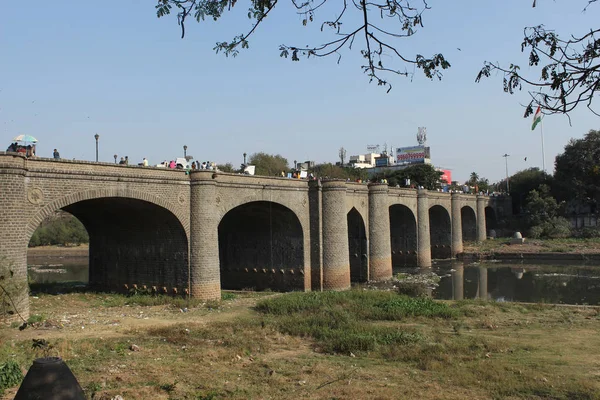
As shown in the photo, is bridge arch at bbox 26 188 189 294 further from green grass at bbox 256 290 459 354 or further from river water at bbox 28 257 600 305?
green grass at bbox 256 290 459 354

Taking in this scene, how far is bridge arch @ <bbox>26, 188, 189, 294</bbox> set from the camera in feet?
74.0

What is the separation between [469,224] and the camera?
207ft

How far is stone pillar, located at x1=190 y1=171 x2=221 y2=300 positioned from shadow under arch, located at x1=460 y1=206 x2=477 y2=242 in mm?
44082

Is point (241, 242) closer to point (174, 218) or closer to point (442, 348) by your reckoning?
point (174, 218)

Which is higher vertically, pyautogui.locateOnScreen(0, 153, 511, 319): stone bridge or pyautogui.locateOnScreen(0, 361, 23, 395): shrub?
pyautogui.locateOnScreen(0, 153, 511, 319): stone bridge

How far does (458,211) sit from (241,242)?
28.3 metres

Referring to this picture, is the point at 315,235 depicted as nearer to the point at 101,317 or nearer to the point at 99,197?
the point at 99,197

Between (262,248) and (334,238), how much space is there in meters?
4.21

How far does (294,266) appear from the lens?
29.9m

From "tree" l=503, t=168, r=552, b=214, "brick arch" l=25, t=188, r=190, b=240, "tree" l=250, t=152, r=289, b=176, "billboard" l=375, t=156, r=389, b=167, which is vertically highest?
"billboard" l=375, t=156, r=389, b=167

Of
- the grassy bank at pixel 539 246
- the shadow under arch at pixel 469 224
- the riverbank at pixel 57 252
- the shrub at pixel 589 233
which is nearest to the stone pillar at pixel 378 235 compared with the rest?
the grassy bank at pixel 539 246

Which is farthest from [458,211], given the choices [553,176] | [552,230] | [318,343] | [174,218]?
[318,343]

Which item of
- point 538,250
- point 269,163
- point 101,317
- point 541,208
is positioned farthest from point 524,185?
point 101,317

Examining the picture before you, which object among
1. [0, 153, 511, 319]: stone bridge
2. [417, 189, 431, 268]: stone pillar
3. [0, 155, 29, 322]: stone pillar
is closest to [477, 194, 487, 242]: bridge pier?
[417, 189, 431, 268]: stone pillar
